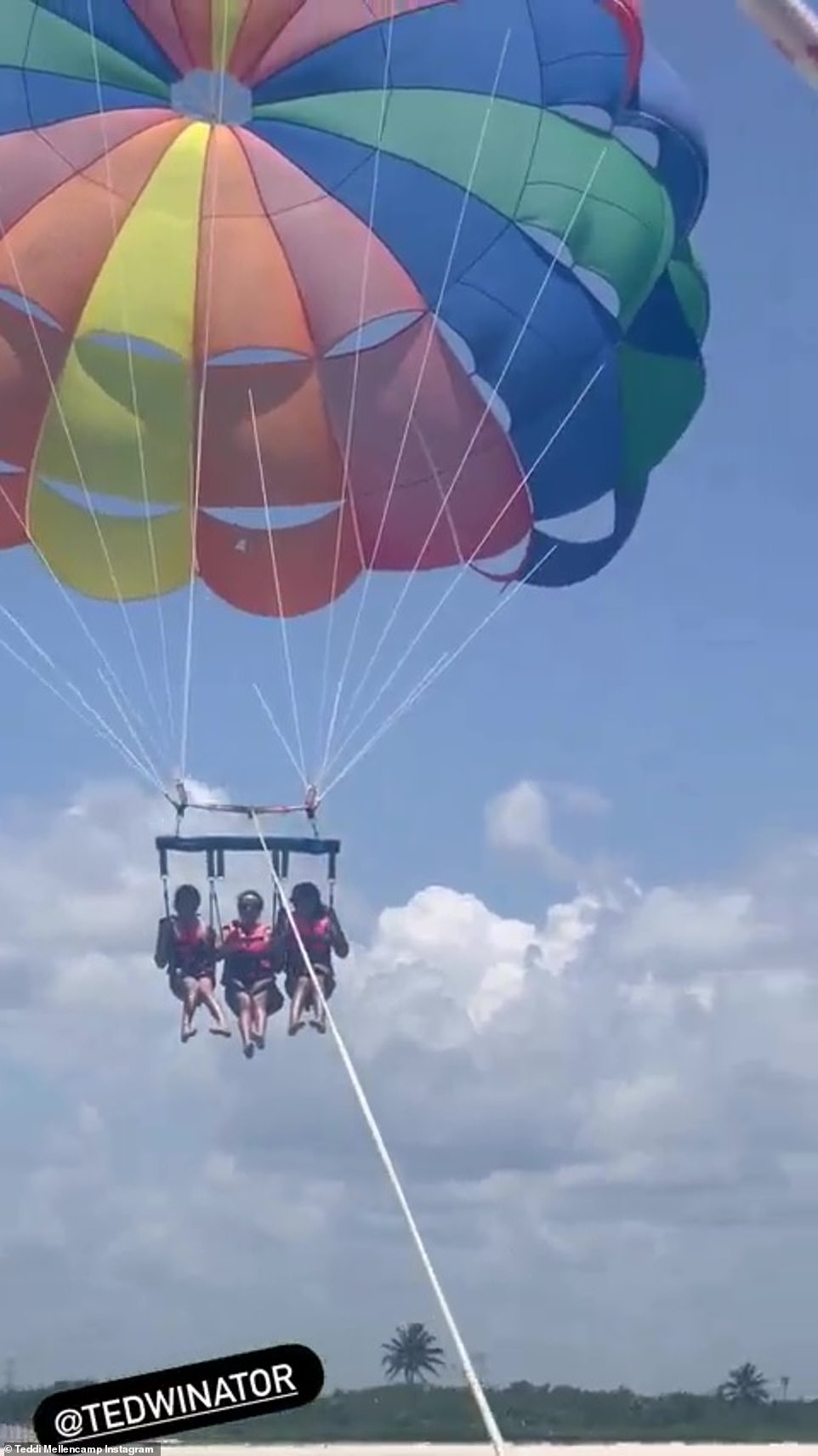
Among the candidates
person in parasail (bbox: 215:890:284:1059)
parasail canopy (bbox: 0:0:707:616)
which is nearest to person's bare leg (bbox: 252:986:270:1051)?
person in parasail (bbox: 215:890:284:1059)

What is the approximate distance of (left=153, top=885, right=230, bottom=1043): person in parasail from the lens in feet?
33.1

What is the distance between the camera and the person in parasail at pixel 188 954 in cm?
Answer: 1009

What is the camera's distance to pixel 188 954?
10.2m

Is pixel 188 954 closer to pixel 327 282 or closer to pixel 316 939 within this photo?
pixel 316 939

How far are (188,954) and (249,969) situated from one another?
0.37 m

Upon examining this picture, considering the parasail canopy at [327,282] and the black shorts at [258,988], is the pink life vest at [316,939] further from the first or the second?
the parasail canopy at [327,282]

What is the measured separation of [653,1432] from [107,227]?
52.1 feet

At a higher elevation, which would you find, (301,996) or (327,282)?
(327,282)

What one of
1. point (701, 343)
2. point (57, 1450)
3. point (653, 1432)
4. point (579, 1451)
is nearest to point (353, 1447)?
point (579, 1451)

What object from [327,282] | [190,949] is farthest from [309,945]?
[327,282]

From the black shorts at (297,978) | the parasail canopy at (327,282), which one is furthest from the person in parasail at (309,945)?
the parasail canopy at (327,282)

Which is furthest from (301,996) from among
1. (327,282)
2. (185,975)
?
(327,282)

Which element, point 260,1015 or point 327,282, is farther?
point 327,282

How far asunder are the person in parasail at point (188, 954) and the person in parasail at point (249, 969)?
10 cm
